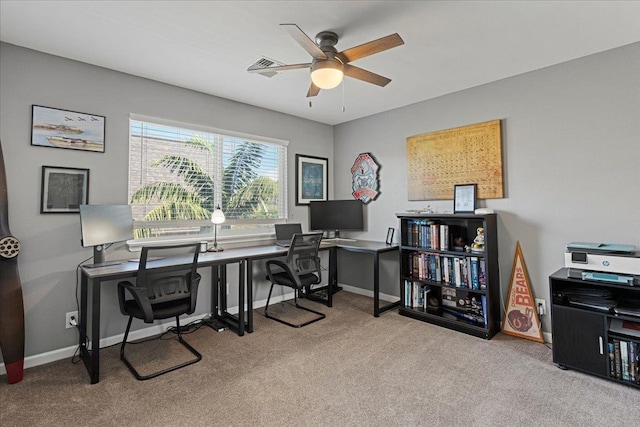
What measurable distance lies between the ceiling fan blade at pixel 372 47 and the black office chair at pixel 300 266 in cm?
178

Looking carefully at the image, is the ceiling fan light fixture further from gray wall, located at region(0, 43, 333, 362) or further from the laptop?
the laptop

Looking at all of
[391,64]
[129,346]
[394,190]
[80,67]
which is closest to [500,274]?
[394,190]

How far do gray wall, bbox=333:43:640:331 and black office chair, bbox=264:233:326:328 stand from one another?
1.60m

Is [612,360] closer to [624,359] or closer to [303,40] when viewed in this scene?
[624,359]

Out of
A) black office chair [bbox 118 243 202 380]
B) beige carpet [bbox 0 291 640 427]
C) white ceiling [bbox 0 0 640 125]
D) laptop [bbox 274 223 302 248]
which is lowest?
beige carpet [bbox 0 291 640 427]

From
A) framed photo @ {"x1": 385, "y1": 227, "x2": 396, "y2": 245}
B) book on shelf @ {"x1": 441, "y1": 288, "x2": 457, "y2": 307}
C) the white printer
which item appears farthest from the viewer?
framed photo @ {"x1": 385, "y1": 227, "x2": 396, "y2": 245}

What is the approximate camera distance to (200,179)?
3457 mm

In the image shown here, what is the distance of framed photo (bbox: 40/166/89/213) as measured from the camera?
8.19 feet

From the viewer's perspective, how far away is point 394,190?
13.3ft

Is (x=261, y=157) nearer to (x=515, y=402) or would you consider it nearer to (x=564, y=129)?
(x=564, y=129)

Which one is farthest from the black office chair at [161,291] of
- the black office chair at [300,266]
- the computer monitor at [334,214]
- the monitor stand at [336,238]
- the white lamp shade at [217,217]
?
the monitor stand at [336,238]

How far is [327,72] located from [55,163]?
2348 mm

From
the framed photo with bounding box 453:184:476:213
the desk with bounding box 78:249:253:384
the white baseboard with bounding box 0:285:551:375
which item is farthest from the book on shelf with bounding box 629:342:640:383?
the desk with bounding box 78:249:253:384

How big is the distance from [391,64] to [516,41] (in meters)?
0.96
